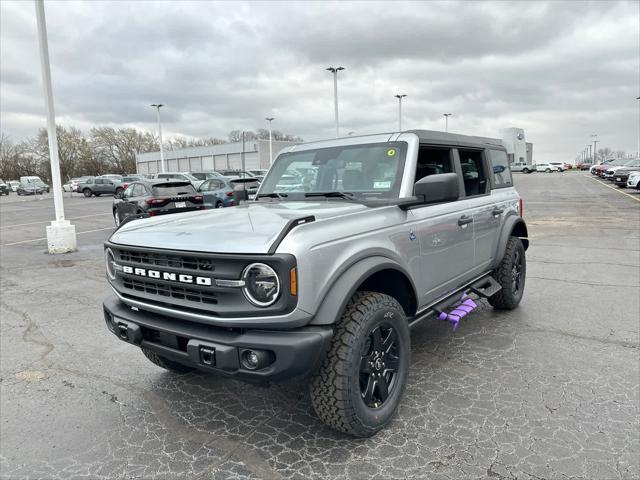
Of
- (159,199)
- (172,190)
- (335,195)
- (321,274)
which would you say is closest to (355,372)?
Answer: (321,274)

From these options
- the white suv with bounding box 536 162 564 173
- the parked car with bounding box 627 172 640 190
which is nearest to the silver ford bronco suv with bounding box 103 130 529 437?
the parked car with bounding box 627 172 640 190

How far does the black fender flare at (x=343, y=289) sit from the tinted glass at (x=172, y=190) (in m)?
12.4

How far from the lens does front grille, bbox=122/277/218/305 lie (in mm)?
2510

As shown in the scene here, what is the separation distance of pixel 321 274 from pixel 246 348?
543 mm

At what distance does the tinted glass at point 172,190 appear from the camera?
46.0 feet

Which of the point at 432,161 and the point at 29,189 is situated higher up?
the point at 29,189

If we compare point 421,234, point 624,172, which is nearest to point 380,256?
point 421,234

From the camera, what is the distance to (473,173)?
4.57 meters

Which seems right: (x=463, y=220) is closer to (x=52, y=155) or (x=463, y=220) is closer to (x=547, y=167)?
(x=52, y=155)

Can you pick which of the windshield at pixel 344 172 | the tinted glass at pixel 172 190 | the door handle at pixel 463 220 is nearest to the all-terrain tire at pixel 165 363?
the windshield at pixel 344 172

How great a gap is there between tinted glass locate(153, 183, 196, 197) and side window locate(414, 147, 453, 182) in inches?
456

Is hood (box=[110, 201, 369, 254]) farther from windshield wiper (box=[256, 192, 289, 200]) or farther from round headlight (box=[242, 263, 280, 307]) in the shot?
windshield wiper (box=[256, 192, 289, 200])

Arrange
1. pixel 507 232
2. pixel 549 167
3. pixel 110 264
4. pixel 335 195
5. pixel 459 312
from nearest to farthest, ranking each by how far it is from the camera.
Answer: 1. pixel 110 264
2. pixel 335 195
3. pixel 459 312
4. pixel 507 232
5. pixel 549 167

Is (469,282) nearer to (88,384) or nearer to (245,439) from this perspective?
(245,439)
